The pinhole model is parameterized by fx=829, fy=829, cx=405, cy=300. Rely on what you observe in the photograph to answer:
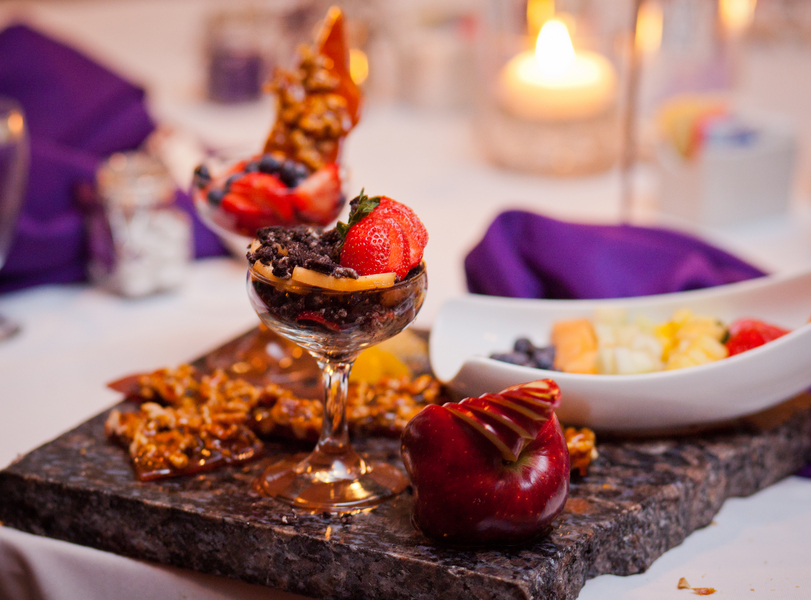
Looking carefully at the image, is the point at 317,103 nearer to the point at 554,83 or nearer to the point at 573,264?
the point at 573,264

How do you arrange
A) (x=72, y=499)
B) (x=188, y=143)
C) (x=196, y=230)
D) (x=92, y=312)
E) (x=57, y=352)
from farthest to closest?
(x=188, y=143), (x=196, y=230), (x=92, y=312), (x=57, y=352), (x=72, y=499)

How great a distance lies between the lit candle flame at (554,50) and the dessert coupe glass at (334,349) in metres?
1.04

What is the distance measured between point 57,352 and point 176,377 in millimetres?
264

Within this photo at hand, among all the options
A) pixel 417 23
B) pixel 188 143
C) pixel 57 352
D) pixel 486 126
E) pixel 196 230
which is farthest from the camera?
pixel 417 23

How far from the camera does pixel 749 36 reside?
1.99 m

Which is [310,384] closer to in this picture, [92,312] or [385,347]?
[385,347]

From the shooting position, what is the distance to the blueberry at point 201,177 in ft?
2.75

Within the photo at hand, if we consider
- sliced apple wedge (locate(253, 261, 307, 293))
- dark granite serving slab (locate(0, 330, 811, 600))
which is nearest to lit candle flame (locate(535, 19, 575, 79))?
dark granite serving slab (locate(0, 330, 811, 600))

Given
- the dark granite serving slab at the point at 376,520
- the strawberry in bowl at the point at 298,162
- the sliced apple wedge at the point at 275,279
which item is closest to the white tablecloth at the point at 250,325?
the dark granite serving slab at the point at 376,520

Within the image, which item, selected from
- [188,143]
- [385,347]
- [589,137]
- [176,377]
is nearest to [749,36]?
[589,137]

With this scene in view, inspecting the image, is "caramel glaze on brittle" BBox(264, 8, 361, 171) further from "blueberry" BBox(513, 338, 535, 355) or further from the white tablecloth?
"blueberry" BBox(513, 338, 535, 355)

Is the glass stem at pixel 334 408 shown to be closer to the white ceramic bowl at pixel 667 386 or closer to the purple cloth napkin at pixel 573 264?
the white ceramic bowl at pixel 667 386

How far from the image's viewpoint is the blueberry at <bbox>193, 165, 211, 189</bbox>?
838 mm

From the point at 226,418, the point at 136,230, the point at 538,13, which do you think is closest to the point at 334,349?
the point at 226,418
